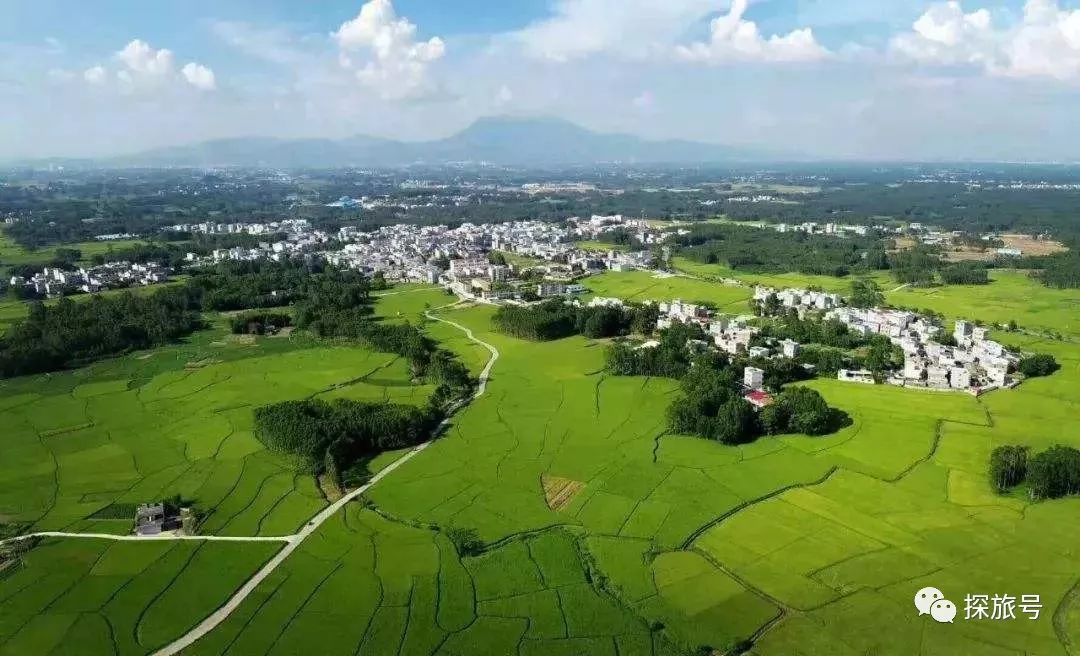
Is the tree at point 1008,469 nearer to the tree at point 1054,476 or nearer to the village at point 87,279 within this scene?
the tree at point 1054,476

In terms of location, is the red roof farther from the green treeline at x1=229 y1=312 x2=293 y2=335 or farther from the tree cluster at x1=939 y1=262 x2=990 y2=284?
the tree cluster at x1=939 y1=262 x2=990 y2=284

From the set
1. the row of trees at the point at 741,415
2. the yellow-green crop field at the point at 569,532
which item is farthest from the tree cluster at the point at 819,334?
the row of trees at the point at 741,415

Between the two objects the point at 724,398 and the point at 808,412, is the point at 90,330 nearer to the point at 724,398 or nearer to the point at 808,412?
the point at 724,398

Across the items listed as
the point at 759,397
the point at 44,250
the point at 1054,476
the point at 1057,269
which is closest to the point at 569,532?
the point at 759,397

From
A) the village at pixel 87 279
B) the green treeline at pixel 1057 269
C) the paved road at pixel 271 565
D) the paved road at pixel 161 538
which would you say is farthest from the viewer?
the green treeline at pixel 1057 269

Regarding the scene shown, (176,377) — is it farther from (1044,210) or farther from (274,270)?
(1044,210)

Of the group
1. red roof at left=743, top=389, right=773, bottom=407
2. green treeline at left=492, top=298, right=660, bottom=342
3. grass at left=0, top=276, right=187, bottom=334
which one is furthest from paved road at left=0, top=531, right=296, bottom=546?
grass at left=0, top=276, right=187, bottom=334

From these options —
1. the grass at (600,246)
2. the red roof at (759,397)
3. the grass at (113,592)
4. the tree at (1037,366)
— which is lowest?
the grass at (113,592)

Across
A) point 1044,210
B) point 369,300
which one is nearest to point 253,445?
point 369,300

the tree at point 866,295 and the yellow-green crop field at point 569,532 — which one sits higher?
the tree at point 866,295
